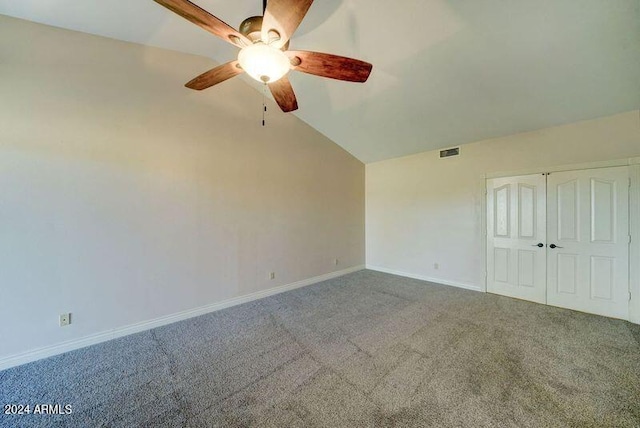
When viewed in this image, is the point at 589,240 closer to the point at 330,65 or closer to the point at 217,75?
the point at 330,65

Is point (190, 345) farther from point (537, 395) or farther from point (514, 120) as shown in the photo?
point (514, 120)

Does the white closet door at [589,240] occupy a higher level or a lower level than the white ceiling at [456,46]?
lower

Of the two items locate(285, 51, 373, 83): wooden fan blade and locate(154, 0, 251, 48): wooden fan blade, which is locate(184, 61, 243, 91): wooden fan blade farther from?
locate(285, 51, 373, 83): wooden fan blade

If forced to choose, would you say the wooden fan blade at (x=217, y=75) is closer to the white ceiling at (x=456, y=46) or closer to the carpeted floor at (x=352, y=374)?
the white ceiling at (x=456, y=46)

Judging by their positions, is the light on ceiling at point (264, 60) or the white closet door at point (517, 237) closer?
the light on ceiling at point (264, 60)

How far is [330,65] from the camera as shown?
1.66 metres

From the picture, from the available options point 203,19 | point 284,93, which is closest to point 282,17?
point 203,19

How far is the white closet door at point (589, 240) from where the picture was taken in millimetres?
2764

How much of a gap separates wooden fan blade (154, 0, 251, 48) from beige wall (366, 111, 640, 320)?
3926 mm

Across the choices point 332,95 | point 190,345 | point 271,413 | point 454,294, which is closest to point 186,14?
point 332,95

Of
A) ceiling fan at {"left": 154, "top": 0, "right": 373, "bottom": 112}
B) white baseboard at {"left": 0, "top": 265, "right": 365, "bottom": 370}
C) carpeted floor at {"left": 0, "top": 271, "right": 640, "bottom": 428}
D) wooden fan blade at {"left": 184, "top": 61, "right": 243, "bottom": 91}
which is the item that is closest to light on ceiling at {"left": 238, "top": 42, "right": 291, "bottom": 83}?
ceiling fan at {"left": 154, "top": 0, "right": 373, "bottom": 112}

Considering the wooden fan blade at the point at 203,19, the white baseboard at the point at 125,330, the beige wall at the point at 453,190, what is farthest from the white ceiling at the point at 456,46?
the white baseboard at the point at 125,330

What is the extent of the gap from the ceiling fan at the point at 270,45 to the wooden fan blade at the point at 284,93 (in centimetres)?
2

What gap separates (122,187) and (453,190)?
A: 16.0 ft
